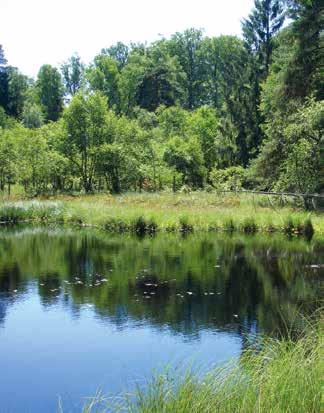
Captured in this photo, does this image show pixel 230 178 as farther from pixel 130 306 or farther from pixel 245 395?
pixel 245 395

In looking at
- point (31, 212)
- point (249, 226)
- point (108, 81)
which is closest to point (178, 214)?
point (249, 226)


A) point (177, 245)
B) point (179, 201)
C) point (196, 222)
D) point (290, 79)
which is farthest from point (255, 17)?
point (177, 245)

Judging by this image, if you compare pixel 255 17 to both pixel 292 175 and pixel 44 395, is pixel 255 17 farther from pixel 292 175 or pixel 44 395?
pixel 44 395

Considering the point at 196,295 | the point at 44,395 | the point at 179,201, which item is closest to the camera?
the point at 44,395

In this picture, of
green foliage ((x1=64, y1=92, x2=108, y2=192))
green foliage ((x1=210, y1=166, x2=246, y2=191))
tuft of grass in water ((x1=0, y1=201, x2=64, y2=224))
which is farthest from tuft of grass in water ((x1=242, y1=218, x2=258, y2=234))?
green foliage ((x1=64, y1=92, x2=108, y2=192))

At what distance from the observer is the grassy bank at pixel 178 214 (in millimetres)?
23641

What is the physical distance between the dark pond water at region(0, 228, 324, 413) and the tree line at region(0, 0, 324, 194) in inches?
296

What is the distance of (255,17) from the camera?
133ft

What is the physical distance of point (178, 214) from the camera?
2544 centimetres

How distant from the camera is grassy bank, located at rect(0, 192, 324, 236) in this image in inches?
931

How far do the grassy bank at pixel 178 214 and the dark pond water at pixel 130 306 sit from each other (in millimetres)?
2248

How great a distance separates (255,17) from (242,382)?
128 ft

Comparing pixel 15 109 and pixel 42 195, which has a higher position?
pixel 15 109

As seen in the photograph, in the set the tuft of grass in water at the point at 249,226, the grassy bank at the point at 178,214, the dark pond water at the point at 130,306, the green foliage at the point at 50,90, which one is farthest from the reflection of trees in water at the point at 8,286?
the green foliage at the point at 50,90
